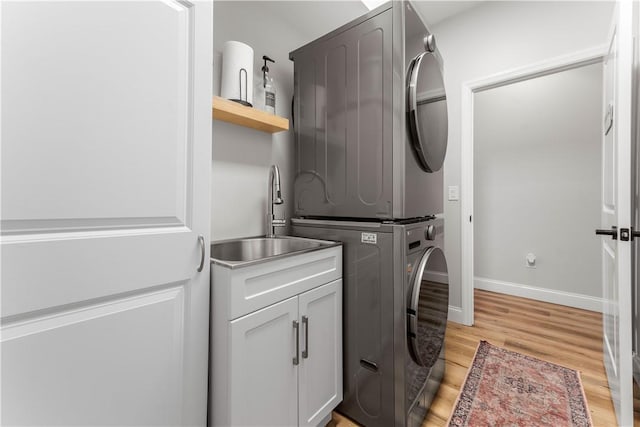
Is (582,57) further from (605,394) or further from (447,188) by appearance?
(605,394)

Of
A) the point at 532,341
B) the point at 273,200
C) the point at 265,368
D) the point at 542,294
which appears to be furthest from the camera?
the point at 542,294

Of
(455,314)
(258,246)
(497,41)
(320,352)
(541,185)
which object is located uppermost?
(497,41)

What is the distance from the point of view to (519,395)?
1.61m

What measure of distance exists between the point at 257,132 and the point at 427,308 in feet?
4.83

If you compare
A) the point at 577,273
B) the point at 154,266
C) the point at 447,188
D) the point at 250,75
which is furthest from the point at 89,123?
the point at 577,273

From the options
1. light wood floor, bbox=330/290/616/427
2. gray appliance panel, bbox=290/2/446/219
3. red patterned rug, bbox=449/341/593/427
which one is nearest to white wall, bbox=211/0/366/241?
gray appliance panel, bbox=290/2/446/219

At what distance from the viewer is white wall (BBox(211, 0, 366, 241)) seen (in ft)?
5.32

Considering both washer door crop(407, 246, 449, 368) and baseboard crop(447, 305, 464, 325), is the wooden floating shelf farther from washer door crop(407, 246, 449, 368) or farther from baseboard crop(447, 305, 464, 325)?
baseboard crop(447, 305, 464, 325)

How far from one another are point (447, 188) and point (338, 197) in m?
1.61

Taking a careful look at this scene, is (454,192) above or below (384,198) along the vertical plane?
above

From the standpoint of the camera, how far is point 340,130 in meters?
1.51

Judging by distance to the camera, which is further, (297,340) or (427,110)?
(427,110)

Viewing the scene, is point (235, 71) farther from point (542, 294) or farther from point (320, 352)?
point (542, 294)

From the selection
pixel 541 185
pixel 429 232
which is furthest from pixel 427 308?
pixel 541 185
